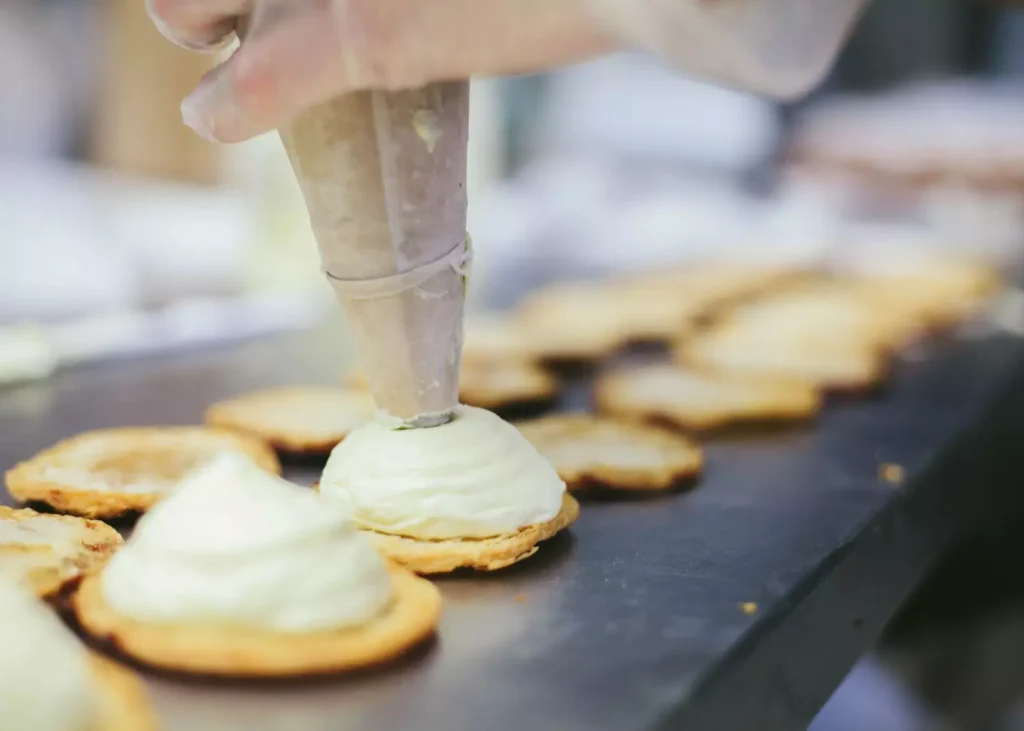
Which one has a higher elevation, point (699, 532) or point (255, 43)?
point (255, 43)

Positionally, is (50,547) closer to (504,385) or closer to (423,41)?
(423,41)

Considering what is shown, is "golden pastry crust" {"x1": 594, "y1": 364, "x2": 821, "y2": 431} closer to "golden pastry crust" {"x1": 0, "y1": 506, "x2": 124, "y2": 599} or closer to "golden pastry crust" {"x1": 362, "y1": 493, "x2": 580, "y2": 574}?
"golden pastry crust" {"x1": 362, "y1": 493, "x2": 580, "y2": 574}

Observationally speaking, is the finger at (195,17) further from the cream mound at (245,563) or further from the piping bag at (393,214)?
the cream mound at (245,563)

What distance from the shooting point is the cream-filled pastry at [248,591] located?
862mm

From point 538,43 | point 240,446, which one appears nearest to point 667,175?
point 240,446

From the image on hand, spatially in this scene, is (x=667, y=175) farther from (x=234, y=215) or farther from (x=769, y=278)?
(x=234, y=215)

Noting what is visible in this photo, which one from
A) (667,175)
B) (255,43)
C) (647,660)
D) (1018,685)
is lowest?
(1018,685)

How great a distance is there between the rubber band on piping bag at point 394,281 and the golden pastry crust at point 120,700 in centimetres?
→ 40

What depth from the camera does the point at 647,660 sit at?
910 mm

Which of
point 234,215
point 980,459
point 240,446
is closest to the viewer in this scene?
point 240,446

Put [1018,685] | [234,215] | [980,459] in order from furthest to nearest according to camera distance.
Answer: [234,215]
[1018,685]
[980,459]

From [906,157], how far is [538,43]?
3.78 metres

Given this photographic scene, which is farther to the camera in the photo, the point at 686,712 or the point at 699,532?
the point at 699,532

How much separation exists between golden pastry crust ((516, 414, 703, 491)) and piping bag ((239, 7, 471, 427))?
1.07 feet
